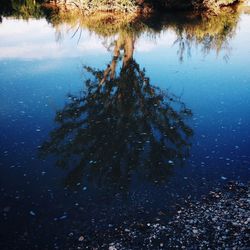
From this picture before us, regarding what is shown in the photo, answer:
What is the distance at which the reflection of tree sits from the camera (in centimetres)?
795

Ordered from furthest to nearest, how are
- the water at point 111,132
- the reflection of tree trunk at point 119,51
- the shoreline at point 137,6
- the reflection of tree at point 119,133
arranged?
1. the shoreline at point 137,6
2. the reflection of tree trunk at point 119,51
3. the reflection of tree at point 119,133
4. the water at point 111,132

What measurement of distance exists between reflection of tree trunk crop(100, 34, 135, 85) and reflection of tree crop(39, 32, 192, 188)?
514 millimetres

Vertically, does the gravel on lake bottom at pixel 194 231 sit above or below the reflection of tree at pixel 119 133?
below

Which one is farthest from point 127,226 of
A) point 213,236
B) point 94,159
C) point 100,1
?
point 100,1

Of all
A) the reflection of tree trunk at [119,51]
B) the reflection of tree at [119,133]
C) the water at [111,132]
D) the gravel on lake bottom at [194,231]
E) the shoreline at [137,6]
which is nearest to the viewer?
the gravel on lake bottom at [194,231]

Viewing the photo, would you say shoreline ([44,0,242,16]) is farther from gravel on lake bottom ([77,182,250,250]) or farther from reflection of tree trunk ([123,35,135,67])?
gravel on lake bottom ([77,182,250,250])

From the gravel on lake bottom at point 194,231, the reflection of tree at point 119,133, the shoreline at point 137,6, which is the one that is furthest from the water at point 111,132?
the shoreline at point 137,6

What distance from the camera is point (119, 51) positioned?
53.4 feet

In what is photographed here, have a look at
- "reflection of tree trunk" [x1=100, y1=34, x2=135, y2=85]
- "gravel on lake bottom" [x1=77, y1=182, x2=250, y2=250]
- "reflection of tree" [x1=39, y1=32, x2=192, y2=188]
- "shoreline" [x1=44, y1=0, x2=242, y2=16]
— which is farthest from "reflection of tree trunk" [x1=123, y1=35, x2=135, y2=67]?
"gravel on lake bottom" [x1=77, y1=182, x2=250, y2=250]

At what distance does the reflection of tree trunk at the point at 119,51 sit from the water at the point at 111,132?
6 cm

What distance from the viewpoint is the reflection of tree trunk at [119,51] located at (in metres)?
13.7

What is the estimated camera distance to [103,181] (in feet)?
24.7

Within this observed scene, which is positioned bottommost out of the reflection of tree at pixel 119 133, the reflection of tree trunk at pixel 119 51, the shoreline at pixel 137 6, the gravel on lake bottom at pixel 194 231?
the gravel on lake bottom at pixel 194 231

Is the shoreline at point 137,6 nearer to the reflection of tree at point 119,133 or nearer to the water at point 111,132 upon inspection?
the water at point 111,132
